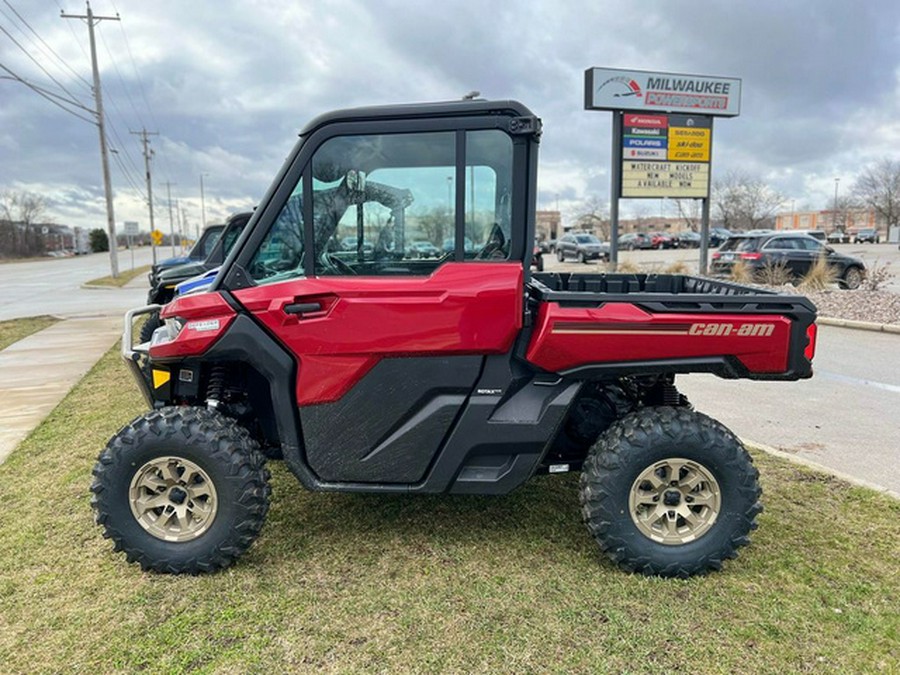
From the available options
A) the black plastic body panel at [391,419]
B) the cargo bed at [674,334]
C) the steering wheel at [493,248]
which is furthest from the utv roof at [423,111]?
the black plastic body panel at [391,419]

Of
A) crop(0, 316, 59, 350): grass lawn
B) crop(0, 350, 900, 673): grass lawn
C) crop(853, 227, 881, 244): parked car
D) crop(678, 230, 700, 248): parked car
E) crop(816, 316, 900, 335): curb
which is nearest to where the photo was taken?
crop(0, 350, 900, 673): grass lawn

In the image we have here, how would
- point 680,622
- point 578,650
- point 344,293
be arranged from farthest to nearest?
1. point 344,293
2. point 680,622
3. point 578,650

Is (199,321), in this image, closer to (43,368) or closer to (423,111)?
(423,111)

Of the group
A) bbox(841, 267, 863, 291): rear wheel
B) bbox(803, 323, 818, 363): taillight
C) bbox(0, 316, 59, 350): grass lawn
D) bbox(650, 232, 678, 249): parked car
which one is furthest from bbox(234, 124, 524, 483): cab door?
bbox(650, 232, 678, 249): parked car

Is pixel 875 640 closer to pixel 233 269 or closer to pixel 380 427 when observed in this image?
pixel 380 427

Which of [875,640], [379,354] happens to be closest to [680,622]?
[875,640]

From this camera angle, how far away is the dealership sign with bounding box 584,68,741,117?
15.5 m

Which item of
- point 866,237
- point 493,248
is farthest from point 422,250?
point 866,237

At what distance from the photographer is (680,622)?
277cm

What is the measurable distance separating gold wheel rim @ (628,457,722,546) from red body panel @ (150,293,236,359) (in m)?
2.17

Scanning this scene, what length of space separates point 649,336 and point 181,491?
243cm

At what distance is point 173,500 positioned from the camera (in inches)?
124

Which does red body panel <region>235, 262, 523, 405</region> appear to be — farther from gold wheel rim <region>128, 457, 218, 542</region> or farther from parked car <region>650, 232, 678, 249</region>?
parked car <region>650, 232, 678, 249</region>

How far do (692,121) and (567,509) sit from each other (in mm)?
15592
